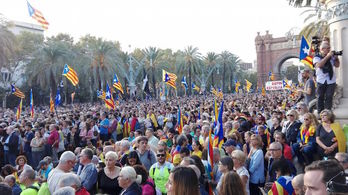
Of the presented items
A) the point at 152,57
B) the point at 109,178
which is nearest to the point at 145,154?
the point at 109,178

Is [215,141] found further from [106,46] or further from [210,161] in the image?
[106,46]

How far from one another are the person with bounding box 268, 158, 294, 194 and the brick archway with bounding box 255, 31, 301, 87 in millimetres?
65077

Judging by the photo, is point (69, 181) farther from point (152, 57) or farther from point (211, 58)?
point (211, 58)

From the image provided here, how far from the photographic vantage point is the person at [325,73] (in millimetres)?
6703

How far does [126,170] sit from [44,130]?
7.93 meters

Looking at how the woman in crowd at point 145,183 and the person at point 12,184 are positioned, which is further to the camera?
the person at point 12,184

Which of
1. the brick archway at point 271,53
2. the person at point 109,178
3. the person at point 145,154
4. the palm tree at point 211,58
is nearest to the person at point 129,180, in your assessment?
the person at point 109,178

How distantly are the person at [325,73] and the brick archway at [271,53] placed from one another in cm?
6217

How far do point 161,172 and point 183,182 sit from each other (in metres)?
2.46

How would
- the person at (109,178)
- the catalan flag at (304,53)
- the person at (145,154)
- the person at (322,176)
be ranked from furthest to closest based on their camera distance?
the catalan flag at (304,53) → the person at (145,154) → the person at (109,178) → the person at (322,176)

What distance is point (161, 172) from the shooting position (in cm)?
561

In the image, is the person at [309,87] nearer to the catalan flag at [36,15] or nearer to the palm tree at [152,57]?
the catalan flag at [36,15]

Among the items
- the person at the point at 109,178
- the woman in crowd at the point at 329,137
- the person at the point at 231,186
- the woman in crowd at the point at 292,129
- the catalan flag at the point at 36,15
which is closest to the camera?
the person at the point at 231,186

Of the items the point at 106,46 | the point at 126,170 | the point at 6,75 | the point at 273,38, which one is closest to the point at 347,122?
the point at 126,170
